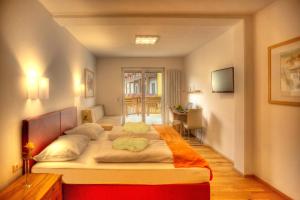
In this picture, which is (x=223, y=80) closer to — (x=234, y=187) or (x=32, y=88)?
(x=234, y=187)

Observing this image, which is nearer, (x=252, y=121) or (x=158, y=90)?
(x=252, y=121)

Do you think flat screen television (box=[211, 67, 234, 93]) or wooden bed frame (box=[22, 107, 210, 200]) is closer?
wooden bed frame (box=[22, 107, 210, 200])

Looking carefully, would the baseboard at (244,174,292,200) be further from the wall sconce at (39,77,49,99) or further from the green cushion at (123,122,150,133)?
the wall sconce at (39,77,49,99)

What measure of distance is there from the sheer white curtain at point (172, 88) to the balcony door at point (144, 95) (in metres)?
0.22

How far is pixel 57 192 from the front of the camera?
7.07ft

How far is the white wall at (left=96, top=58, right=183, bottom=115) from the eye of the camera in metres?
7.38

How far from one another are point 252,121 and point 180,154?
1.50m

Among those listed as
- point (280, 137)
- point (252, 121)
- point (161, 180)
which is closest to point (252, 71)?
point (252, 121)

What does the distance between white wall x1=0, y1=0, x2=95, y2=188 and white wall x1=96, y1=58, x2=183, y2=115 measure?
3.71 meters

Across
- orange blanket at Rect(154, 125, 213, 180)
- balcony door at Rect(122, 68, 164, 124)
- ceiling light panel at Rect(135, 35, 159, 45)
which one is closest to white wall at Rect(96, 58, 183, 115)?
balcony door at Rect(122, 68, 164, 124)

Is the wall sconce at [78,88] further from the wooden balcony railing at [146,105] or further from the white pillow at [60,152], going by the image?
the wooden balcony railing at [146,105]

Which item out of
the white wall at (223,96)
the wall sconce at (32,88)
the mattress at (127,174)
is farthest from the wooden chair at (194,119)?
the wall sconce at (32,88)

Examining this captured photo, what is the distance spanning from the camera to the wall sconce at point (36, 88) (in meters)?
2.52

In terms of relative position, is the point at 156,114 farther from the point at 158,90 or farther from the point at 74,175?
the point at 74,175
